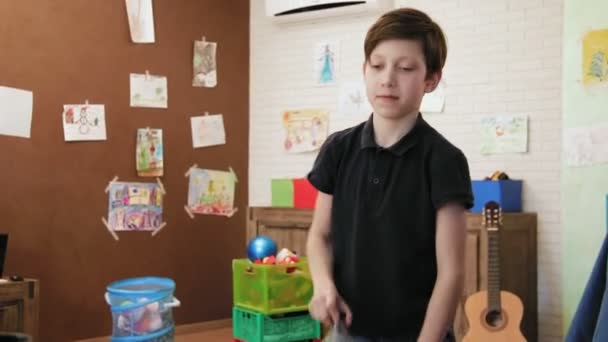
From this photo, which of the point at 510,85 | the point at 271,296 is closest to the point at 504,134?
the point at 510,85

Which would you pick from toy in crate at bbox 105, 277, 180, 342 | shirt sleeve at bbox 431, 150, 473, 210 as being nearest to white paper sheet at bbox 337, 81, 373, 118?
toy in crate at bbox 105, 277, 180, 342

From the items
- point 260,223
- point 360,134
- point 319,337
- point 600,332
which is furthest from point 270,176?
point 600,332

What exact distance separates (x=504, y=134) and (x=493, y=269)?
3.35 feet

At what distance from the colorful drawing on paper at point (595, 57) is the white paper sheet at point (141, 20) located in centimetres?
266

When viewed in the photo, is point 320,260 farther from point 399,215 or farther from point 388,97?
point 388,97

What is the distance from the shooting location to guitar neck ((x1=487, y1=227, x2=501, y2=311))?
11.2 ft

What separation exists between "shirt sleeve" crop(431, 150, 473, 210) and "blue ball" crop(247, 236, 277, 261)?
301cm

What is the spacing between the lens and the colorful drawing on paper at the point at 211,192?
4945 millimetres

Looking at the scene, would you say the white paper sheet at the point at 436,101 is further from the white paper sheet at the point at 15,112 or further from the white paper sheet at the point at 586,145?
the white paper sheet at the point at 15,112

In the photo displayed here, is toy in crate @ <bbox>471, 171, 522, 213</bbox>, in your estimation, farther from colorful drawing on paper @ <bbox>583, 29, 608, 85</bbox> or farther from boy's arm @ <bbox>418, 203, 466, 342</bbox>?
boy's arm @ <bbox>418, 203, 466, 342</bbox>

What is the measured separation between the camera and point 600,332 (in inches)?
36.9

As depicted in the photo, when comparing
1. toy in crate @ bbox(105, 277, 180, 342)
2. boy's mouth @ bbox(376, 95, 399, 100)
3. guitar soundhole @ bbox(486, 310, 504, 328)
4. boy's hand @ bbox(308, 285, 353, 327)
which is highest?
boy's mouth @ bbox(376, 95, 399, 100)

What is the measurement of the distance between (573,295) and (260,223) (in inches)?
79.8

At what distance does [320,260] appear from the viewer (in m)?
1.39
